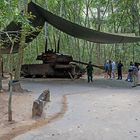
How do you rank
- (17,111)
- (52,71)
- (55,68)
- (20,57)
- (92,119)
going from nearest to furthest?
(92,119) < (17,111) < (20,57) < (55,68) < (52,71)

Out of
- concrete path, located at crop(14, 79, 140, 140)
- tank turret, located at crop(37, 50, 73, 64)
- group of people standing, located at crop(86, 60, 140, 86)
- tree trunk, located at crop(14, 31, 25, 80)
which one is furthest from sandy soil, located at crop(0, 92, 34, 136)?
tank turret, located at crop(37, 50, 73, 64)

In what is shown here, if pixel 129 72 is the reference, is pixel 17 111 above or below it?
below

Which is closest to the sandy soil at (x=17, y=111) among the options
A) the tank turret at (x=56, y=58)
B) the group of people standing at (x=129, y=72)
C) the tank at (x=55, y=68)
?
the group of people standing at (x=129, y=72)

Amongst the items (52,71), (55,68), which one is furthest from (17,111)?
(52,71)

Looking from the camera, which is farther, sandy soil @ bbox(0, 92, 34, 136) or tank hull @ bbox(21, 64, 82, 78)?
tank hull @ bbox(21, 64, 82, 78)

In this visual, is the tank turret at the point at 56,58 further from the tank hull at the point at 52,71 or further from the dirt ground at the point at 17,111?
the dirt ground at the point at 17,111

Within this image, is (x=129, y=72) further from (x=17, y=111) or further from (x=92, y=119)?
(x=92, y=119)

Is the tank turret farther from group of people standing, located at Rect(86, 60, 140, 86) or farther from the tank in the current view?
group of people standing, located at Rect(86, 60, 140, 86)

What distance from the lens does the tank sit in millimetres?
26297

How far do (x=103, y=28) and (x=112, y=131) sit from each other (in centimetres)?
3223

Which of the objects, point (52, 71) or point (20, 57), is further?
point (52, 71)

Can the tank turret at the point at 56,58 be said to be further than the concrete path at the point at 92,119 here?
Yes

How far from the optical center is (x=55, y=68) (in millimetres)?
26812

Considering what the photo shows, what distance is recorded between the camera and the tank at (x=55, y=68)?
2630 centimetres
